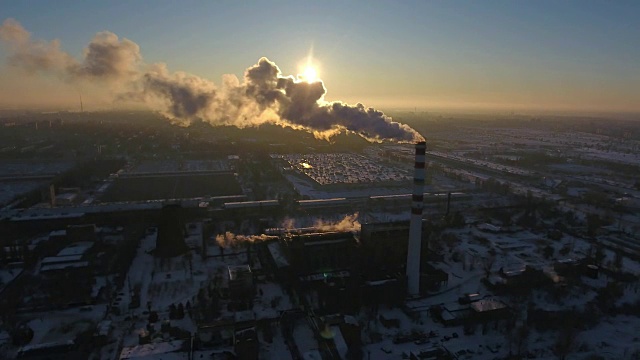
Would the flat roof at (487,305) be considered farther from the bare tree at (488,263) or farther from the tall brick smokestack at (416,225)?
the bare tree at (488,263)

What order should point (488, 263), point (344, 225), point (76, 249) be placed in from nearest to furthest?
point (488, 263) < point (76, 249) < point (344, 225)

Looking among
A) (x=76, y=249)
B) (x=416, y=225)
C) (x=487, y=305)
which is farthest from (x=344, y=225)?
(x=76, y=249)

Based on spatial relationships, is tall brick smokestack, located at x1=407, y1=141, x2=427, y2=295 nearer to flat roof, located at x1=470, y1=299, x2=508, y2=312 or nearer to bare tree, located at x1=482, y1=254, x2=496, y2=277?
flat roof, located at x1=470, y1=299, x2=508, y2=312

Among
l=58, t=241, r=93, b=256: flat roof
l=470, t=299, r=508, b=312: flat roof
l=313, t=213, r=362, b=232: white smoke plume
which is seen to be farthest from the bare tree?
l=58, t=241, r=93, b=256: flat roof

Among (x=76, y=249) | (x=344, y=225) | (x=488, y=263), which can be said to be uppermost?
(x=344, y=225)

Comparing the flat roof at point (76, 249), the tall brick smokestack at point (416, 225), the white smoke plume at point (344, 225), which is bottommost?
the flat roof at point (76, 249)

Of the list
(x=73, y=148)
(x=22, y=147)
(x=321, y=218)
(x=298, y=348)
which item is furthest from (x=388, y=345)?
(x=22, y=147)

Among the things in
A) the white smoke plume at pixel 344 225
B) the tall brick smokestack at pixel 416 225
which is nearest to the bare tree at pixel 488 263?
the tall brick smokestack at pixel 416 225

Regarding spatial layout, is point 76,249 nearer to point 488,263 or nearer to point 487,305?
point 487,305

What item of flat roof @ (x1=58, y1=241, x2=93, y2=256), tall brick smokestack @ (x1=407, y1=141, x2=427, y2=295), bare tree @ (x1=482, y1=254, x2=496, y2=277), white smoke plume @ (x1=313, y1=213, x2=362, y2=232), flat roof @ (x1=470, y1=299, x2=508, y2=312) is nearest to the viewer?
flat roof @ (x1=470, y1=299, x2=508, y2=312)
